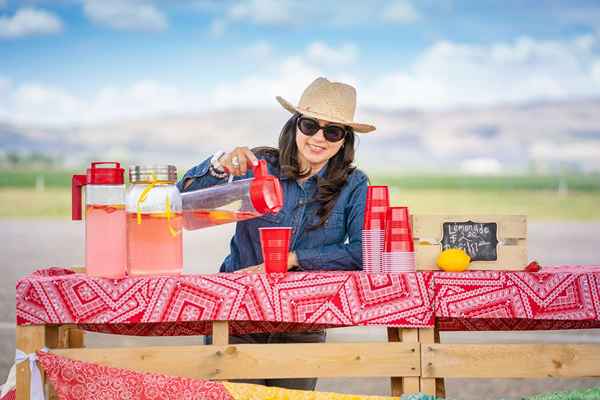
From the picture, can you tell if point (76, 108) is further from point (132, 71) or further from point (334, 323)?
point (334, 323)

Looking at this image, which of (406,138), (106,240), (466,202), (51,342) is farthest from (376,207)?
(406,138)

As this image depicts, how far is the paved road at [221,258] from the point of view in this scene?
5672 mm

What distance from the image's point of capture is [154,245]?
8.07 ft

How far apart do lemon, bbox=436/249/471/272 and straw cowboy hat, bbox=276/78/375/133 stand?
544 mm

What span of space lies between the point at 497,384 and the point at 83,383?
3.86 m

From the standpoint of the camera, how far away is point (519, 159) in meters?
50.1

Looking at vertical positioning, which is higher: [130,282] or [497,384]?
[130,282]

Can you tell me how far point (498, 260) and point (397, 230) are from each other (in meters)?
0.36

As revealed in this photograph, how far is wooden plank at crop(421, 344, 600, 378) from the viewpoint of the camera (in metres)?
2.52

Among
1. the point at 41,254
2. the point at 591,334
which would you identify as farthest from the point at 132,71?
the point at 591,334

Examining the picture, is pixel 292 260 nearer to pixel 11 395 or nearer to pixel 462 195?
pixel 11 395

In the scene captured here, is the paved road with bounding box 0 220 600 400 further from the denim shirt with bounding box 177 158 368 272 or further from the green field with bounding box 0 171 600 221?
the green field with bounding box 0 171 600 221

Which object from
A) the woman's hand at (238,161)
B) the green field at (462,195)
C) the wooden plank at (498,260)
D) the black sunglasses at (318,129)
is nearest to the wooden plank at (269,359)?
the wooden plank at (498,260)

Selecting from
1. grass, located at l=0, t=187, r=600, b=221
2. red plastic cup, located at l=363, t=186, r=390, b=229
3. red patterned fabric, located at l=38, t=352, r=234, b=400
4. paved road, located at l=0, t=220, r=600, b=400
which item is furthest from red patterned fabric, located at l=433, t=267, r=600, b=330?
grass, located at l=0, t=187, r=600, b=221
